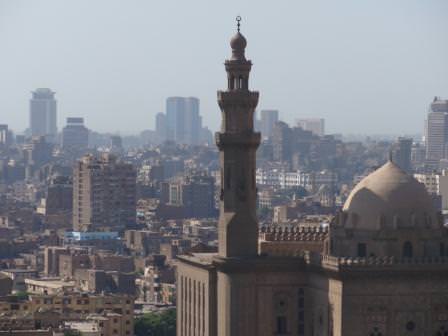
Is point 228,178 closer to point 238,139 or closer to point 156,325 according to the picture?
point 238,139

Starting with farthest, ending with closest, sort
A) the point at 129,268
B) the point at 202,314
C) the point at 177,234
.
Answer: the point at 177,234 → the point at 129,268 → the point at 202,314

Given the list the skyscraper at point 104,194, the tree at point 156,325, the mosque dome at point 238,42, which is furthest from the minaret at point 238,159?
the skyscraper at point 104,194

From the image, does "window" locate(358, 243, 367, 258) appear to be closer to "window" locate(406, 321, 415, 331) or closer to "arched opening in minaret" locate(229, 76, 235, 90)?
"window" locate(406, 321, 415, 331)

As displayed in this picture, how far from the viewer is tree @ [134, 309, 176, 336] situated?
100 meters

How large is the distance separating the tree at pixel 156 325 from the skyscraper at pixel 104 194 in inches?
3062

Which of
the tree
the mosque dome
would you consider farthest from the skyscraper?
the mosque dome

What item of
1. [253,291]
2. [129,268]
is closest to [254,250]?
[253,291]

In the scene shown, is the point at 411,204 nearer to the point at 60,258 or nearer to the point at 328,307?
the point at 328,307

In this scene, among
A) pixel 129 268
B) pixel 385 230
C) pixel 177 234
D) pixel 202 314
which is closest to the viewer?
pixel 385 230

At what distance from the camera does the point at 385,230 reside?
69.4 m

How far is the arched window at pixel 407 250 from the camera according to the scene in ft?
229

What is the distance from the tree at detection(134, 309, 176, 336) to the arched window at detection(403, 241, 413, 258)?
30566mm

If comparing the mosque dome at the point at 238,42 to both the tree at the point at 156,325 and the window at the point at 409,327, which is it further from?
the tree at the point at 156,325

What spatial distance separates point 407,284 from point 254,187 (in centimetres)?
595
